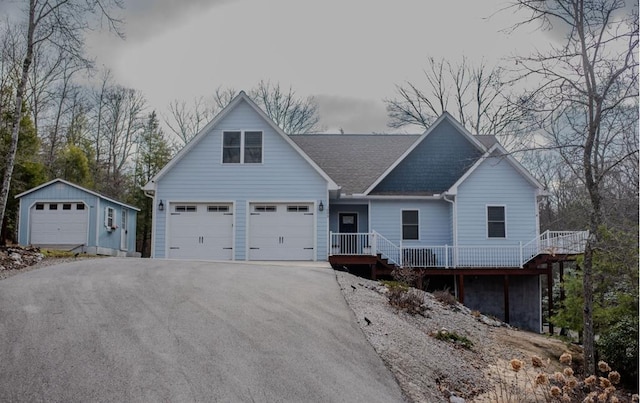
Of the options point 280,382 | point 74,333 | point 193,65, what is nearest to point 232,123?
point 193,65

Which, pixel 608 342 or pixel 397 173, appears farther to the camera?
pixel 397 173

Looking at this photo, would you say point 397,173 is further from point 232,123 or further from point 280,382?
point 280,382

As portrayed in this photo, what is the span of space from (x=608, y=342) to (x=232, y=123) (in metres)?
12.1

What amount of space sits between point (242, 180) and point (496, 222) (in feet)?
28.1

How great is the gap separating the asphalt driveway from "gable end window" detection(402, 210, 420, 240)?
31.1 ft

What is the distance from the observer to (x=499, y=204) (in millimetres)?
18109

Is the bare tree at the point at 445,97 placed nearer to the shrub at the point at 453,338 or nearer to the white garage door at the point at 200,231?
the white garage door at the point at 200,231

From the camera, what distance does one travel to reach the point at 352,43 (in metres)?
13.4

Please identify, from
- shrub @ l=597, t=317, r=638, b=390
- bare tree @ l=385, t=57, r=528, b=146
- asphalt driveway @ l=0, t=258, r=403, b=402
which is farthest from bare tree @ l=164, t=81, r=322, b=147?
shrub @ l=597, t=317, r=638, b=390

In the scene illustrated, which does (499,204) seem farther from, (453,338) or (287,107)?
(287,107)

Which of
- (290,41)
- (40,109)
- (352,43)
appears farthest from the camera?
(40,109)

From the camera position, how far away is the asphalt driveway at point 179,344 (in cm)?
541

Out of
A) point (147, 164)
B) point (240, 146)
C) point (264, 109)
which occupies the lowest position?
point (240, 146)

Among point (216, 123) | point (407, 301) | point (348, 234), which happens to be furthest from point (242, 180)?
point (407, 301)
